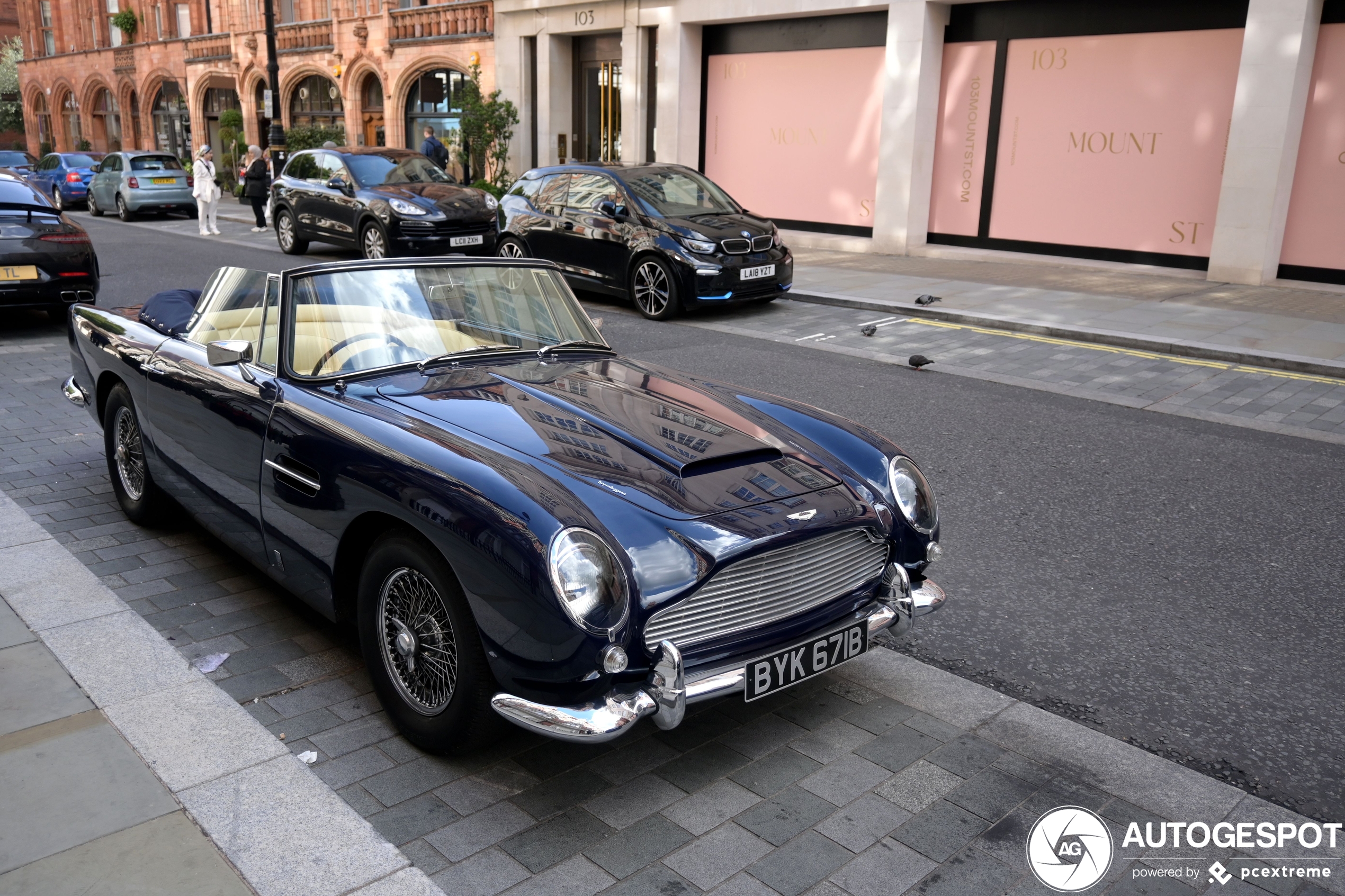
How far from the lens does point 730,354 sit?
1024cm

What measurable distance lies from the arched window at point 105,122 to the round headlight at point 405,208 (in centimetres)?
3780

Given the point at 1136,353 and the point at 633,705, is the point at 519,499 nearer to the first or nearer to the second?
the point at 633,705

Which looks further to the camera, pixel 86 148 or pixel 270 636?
pixel 86 148

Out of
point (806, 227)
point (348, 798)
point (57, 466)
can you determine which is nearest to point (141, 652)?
point (348, 798)

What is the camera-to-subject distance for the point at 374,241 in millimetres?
16047

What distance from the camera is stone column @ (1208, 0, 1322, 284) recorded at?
13.5 meters

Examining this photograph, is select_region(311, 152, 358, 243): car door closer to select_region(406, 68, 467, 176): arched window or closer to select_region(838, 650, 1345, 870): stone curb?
select_region(406, 68, 467, 176): arched window

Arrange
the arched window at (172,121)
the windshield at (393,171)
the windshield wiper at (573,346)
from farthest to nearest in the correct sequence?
1. the arched window at (172,121)
2. the windshield at (393,171)
3. the windshield wiper at (573,346)

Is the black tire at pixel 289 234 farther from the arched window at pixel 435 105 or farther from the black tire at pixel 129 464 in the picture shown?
the black tire at pixel 129 464

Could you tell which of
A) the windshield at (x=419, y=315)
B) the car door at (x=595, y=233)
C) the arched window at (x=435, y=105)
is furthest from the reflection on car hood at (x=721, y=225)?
the arched window at (x=435, y=105)

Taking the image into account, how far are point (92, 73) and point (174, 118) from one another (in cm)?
833

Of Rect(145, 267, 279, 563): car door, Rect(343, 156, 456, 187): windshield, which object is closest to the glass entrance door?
Rect(343, 156, 456, 187): windshield

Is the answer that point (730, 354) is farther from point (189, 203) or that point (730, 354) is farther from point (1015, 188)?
point (189, 203)

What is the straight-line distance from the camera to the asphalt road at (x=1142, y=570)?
3.74 meters
